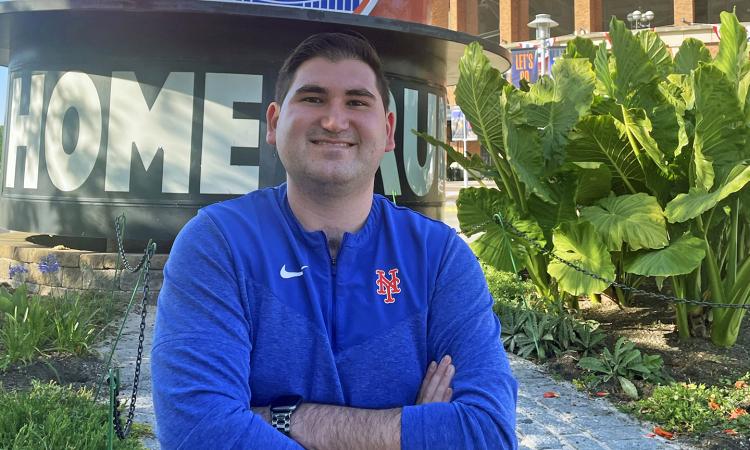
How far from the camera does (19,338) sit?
427 cm

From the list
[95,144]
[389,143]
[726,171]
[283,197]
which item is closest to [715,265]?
[726,171]

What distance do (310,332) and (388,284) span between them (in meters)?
0.24

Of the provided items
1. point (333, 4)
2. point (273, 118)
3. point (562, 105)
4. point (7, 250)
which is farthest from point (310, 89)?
point (7, 250)

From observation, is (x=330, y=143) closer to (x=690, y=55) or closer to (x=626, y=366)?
(x=626, y=366)

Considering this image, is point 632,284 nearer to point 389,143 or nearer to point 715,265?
point 715,265

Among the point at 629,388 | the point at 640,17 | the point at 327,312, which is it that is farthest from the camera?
the point at 640,17

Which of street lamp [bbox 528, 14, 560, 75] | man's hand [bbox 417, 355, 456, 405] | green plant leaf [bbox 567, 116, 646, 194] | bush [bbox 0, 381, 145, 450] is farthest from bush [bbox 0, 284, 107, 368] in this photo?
street lamp [bbox 528, 14, 560, 75]

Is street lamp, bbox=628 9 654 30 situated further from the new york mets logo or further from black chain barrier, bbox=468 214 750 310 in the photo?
the new york mets logo

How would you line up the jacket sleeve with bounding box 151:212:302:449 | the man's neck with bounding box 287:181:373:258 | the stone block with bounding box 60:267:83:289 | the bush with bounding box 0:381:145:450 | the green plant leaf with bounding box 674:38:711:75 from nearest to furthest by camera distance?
the jacket sleeve with bounding box 151:212:302:449, the man's neck with bounding box 287:181:373:258, the bush with bounding box 0:381:145:450, the green plant leaf with bounding box 674:38:711:75, the stone block with bounding box 60:267:83:289

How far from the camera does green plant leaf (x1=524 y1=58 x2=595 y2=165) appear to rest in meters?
5.12

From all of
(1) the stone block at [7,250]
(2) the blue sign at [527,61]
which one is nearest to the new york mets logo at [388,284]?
(1) the stone block at [7,250]

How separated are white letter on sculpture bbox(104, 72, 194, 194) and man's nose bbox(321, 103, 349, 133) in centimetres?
532

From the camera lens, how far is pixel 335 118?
188 cm

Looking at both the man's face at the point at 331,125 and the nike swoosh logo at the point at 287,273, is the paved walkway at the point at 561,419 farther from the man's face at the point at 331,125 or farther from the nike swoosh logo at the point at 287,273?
the man's face at the point at 331,125
